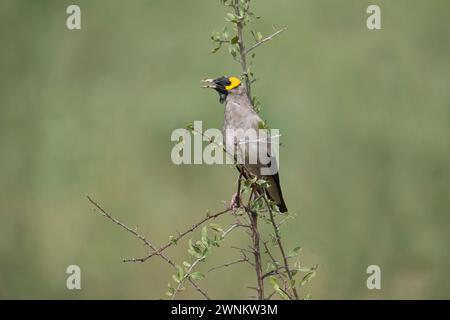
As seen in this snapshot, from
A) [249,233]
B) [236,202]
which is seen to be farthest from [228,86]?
[249,233]

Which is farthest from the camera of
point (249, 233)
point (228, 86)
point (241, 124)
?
point (228, 86)

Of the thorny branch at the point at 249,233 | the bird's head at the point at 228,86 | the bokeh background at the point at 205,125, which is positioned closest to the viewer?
the thorny branch at the point at 249,233

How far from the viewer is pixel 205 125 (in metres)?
7.28

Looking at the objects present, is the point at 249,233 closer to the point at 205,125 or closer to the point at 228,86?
the point at 228,86

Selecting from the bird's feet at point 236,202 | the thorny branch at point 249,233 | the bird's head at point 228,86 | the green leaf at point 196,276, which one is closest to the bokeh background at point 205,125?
the bird's head at point 228,86

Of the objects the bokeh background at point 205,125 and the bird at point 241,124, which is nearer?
the bird at point 241,124

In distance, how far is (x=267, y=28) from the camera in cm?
812

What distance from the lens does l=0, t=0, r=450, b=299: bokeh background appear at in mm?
6891

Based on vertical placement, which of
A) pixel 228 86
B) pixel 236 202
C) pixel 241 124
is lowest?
pixel 236 202

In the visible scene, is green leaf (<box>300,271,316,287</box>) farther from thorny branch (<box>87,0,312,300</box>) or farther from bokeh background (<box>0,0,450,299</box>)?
bokeh background (<box>0,0,450,299</box>)

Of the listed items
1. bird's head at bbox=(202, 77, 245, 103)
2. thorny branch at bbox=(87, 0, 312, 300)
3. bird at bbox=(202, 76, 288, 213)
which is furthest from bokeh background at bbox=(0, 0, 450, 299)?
thorny branch at bbox=(87, 0, 312, 300)

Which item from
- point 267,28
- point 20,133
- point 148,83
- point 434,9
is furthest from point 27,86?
point 434,9

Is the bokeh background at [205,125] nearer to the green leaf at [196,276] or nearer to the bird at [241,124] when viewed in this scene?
the bird at [241,124]

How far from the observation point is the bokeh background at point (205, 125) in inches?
271
